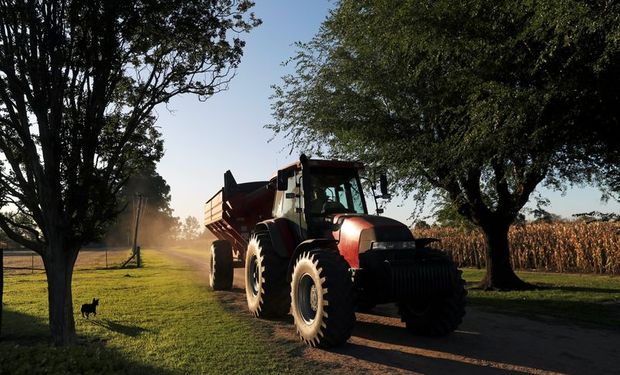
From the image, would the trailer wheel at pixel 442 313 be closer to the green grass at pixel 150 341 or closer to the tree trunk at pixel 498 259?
the green grass at pixel 150 341

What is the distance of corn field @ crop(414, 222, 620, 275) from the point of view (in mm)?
19906

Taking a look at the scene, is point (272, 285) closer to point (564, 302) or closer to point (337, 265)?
point (337, 265)

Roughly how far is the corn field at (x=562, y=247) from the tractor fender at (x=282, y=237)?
12371mm

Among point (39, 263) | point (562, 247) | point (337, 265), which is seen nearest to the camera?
point (337, 265)

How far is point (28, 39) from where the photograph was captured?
22.6 feet

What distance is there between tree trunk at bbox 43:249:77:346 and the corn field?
51.1 ft

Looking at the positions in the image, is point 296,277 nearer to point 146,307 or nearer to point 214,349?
point 214,349

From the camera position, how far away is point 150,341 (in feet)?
23.7

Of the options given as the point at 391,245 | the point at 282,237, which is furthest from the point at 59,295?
the point at 391,245

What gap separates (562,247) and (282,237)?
680 inches

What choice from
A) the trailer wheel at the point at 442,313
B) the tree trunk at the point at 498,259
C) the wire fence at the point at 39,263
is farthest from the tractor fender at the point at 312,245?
the wire fence at the point at 39,263

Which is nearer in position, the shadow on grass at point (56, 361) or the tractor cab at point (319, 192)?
the shadow on grass at point (56, 361)

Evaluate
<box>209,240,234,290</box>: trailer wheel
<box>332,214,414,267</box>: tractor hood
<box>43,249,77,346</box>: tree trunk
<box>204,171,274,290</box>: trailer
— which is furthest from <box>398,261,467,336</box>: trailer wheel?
<box>209,240,234,290</box>: trailer wheel

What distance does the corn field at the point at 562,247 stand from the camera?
65.3ft
